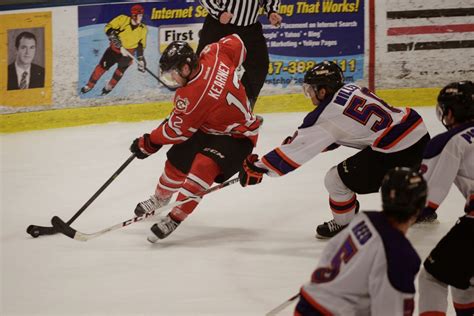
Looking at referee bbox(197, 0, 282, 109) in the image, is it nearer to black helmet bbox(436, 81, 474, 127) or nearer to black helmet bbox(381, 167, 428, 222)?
black helmet bbox(436, 81, 474, 127)

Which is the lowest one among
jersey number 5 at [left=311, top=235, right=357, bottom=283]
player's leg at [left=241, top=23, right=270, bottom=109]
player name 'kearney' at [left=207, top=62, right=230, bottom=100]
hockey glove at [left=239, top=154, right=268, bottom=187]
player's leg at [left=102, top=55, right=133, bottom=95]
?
player's leg at [left=102, top=55, right=133, bottom=95]

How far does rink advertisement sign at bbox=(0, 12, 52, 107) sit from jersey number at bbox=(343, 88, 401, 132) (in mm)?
3187

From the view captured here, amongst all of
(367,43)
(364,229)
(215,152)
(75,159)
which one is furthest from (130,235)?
(367,43)

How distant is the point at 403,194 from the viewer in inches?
84.3

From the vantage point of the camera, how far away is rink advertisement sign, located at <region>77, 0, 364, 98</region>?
6465 millimetres

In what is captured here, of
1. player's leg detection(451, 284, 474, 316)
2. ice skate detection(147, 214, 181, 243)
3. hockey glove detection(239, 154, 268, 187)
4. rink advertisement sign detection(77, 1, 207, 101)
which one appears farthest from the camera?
rink advertisement sign detection(77, 1, 207, 101)

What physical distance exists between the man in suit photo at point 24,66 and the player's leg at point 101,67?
0.36 m

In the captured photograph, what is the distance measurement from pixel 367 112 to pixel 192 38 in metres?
3.04

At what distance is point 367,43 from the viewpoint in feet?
22.2

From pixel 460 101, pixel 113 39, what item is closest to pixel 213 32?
pixel 113 39

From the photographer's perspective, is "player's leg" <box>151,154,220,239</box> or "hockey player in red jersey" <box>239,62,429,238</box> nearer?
"hockey player in red jersey" <box>239,62,429,238</box>

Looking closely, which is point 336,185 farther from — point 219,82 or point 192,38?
point 192,38

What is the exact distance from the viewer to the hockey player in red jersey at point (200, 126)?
4.08m

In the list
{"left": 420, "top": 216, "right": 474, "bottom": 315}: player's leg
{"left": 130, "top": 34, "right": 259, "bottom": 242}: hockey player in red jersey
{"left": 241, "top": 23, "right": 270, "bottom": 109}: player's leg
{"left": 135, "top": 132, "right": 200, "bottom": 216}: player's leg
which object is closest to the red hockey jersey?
{"left": 130, "top": 34, "right": 259, "bottom": 242}: hockey player in red jersey
